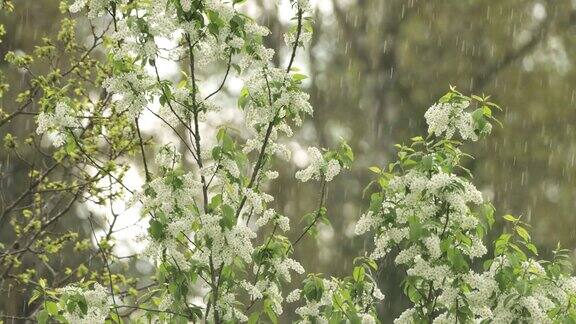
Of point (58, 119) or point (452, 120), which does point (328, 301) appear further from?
point (58, 119)

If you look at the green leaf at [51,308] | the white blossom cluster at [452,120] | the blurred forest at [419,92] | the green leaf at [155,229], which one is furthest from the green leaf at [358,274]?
the blurred forest at [419,92]

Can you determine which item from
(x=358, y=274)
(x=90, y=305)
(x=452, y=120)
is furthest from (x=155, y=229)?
(x=452, y=120)

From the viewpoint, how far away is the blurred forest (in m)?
13.7

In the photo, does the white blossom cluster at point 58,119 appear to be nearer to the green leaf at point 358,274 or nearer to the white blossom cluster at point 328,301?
the white blossom cluster at point 328,301

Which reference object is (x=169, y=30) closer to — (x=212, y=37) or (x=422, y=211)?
(x=212, y=37)

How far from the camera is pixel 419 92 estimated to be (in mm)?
14594

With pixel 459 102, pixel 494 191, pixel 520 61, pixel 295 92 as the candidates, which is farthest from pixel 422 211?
pixel 520 61

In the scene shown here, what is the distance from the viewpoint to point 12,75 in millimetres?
13000

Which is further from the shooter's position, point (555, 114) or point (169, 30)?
point (555, 114)

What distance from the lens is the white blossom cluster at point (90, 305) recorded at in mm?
5055

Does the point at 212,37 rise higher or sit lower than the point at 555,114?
lower

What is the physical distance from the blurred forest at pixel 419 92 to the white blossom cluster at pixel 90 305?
801 centimetres

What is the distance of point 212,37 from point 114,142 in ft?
8.57

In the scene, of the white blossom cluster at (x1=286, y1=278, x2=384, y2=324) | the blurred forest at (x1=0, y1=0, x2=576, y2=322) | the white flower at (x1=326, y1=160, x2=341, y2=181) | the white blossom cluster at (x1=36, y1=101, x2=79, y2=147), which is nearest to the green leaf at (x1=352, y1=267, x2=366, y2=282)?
the white blossom cluster at (x1=286, y1=278, x2=384, y2=324)
